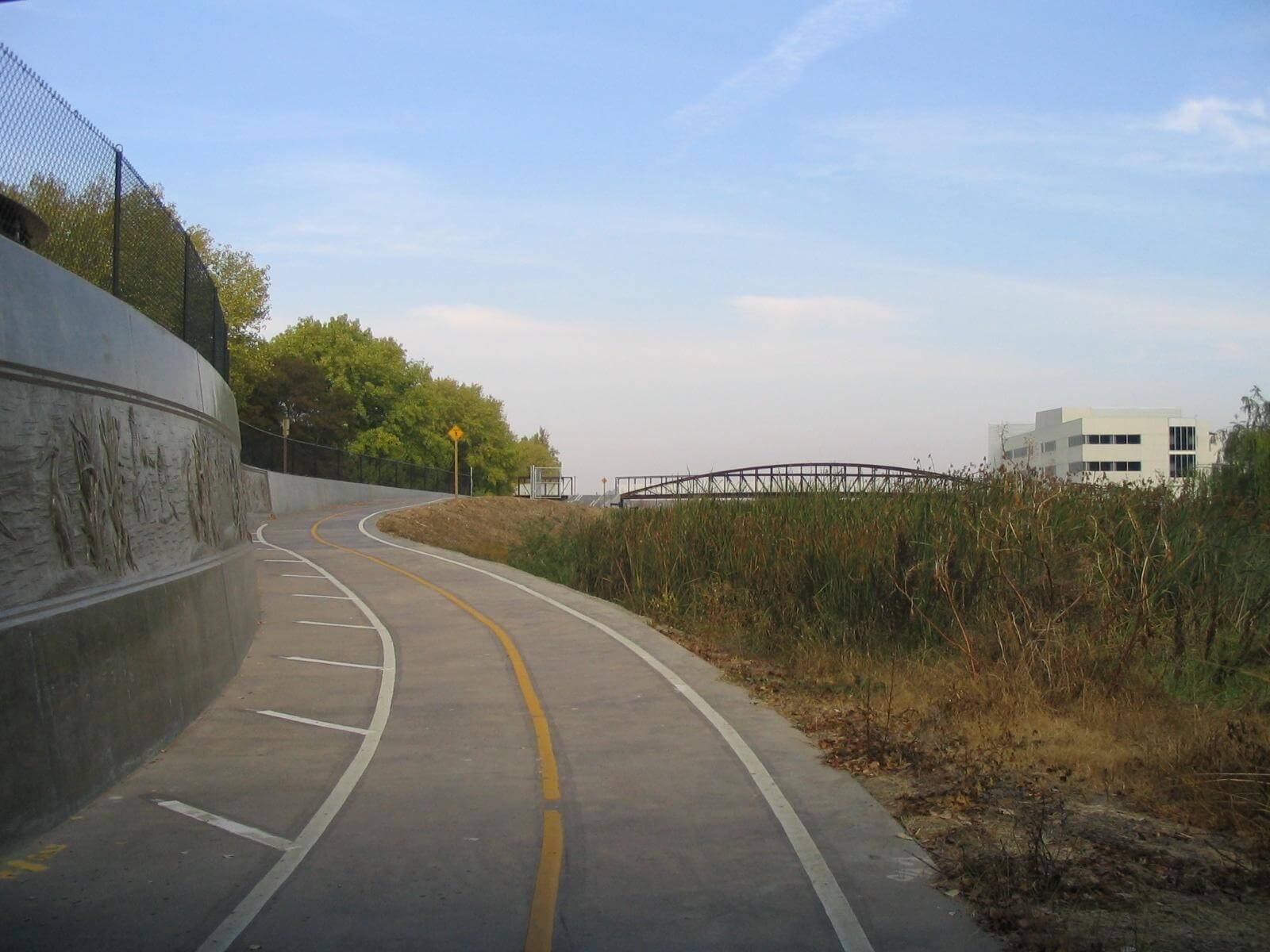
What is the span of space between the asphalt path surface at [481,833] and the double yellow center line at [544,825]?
26 mm

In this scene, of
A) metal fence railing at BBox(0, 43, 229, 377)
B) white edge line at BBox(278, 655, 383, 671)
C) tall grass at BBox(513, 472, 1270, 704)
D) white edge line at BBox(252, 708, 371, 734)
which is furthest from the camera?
white edge line at BBox(278, 655, 383, 671)

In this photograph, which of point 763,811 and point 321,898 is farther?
point 763,811

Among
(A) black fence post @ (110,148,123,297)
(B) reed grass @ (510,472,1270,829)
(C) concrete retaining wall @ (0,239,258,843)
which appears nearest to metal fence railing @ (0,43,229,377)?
(A) black fence post @ (110,148,123,297)

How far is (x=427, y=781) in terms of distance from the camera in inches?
382

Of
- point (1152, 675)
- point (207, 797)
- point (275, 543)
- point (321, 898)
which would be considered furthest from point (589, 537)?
point (321, 898)

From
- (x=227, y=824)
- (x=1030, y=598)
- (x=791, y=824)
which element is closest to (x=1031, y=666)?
(x=1030, y=598)

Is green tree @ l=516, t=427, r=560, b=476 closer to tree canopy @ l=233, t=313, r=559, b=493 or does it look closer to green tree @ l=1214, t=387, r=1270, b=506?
tree canopy @ l=233, t=313, r=559, b=493

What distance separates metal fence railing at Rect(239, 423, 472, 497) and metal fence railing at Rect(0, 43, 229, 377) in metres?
22.6

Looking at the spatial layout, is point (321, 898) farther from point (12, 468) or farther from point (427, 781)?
point (12, 468)

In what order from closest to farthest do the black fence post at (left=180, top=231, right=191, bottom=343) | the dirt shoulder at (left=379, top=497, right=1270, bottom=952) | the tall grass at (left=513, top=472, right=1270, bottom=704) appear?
the dirt shoulder at (left=379, top=497, right=1270, bottom=952) → the tall grass at (left=513, top=472, right=1270, bottom=704) → the black fence post at (left=180, top=231, right=191, bottom=343)

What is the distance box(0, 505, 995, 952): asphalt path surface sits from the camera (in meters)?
6.32

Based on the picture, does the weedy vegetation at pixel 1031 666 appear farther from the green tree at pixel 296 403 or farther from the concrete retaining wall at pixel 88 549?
the green tree at pixel 296 403

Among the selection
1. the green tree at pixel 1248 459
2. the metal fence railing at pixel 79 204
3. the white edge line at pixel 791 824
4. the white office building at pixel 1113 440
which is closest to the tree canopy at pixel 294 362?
the metal fence railing at pixel 79 204

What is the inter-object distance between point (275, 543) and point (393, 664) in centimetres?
1978
